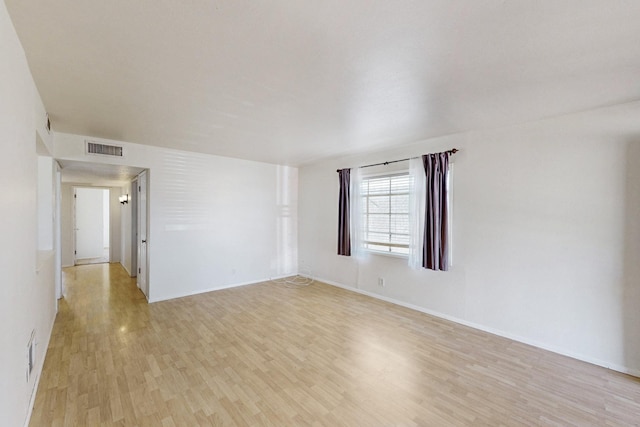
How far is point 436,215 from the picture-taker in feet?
11.9

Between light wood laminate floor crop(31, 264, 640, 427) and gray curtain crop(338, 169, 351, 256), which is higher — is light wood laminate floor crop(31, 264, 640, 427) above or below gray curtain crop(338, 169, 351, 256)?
below

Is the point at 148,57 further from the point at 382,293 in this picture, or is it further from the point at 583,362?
the point at 583,362

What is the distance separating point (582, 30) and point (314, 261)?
4984mm

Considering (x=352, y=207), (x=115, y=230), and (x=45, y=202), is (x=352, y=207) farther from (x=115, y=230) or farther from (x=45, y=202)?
(x=115, y=230)

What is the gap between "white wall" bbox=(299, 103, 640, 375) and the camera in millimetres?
2527

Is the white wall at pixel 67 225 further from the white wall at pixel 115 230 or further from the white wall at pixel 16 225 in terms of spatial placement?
the white wall at pixel 16 225

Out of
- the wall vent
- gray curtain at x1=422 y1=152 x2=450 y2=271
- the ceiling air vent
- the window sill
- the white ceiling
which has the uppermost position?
the white ceiling

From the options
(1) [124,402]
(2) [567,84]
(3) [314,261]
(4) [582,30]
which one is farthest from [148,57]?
(3) [314,261]

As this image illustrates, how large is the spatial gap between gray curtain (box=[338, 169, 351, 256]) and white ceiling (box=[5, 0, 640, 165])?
1.78 metres

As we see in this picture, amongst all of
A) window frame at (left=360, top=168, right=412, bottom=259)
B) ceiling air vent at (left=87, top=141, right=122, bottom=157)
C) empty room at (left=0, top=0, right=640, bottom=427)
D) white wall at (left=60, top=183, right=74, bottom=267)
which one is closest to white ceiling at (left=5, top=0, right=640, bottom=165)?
empty room at (left=0, top=0, right=640, bottom=427)

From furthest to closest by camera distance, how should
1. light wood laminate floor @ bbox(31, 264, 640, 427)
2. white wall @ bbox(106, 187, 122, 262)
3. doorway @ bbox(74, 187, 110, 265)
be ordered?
doorway @ bbox(74, 187, 110, 265) < white wall @ bbox(106, 187, 122, 262) < light wood laminate floor @ bbox(31, 264, 640, 427)

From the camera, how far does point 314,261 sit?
5.76 m

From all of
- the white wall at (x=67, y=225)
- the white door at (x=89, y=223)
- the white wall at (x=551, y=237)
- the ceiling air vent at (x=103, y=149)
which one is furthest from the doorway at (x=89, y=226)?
the white wall at (x=551, y=237)

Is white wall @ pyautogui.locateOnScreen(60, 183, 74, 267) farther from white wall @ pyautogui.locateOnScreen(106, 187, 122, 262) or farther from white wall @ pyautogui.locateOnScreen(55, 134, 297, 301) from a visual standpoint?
white wall @ pyautogui.locateOnScreen(55, 134, 297, 301)
